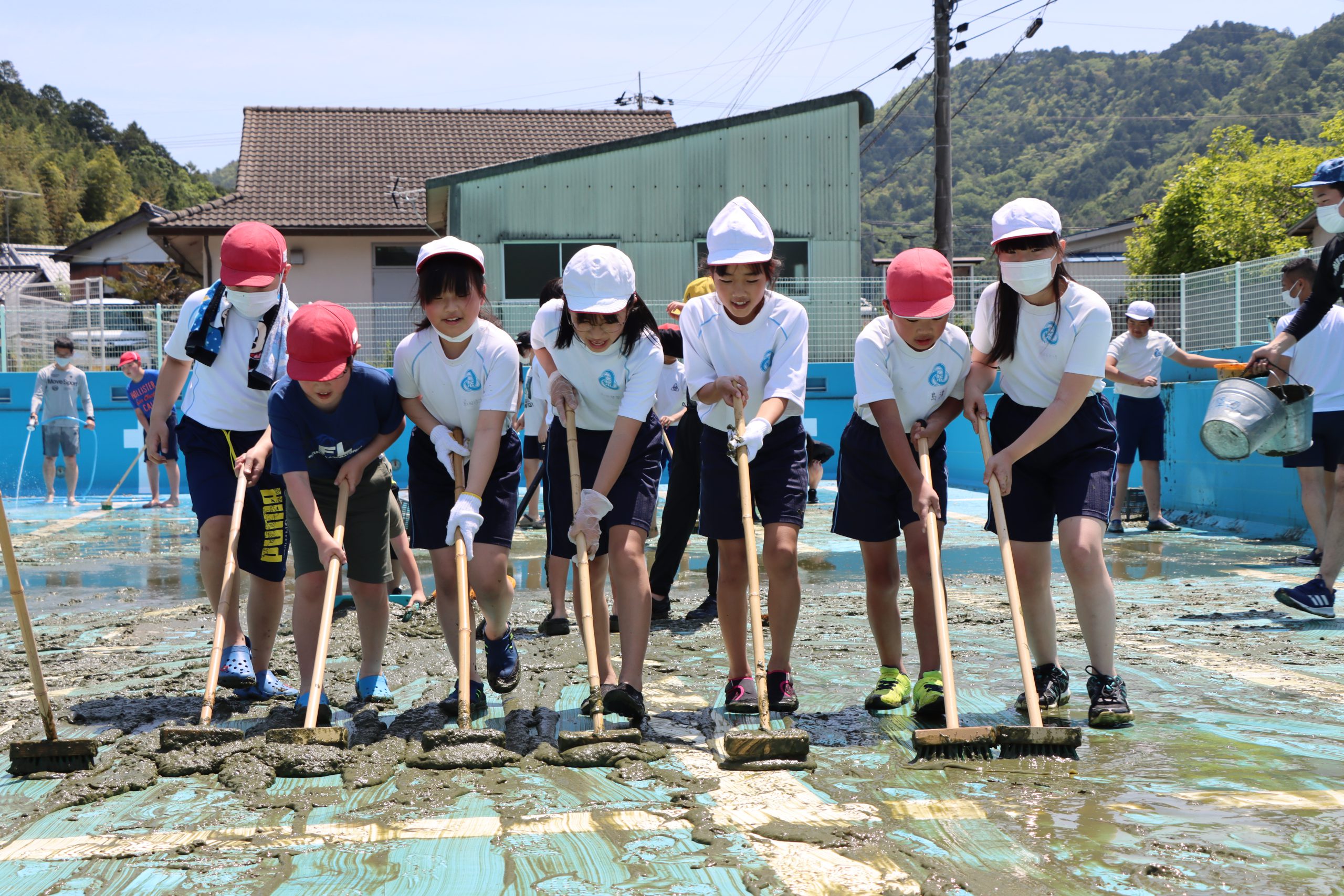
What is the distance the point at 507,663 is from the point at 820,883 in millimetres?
2144

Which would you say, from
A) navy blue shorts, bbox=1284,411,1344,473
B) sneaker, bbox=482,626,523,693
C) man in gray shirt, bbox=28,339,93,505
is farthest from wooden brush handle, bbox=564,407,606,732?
man in gray shirt, bbox=28,339,93,505

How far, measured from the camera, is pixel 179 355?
455 centimetres

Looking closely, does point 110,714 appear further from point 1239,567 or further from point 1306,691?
point 1239,567

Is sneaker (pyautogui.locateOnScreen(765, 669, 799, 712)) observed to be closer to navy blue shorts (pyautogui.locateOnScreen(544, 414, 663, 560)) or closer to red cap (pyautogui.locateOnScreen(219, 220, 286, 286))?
navy blue shorts (pyautogui.locateOnScreen(544, 414, 663, 560))

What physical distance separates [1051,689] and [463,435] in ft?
7.99

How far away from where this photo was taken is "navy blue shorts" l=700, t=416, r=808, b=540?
167 inches

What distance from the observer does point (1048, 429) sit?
4016 mm

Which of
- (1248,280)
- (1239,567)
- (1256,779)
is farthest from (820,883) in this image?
(1248,280)

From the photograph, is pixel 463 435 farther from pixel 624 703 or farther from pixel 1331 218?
pixel 1331 218

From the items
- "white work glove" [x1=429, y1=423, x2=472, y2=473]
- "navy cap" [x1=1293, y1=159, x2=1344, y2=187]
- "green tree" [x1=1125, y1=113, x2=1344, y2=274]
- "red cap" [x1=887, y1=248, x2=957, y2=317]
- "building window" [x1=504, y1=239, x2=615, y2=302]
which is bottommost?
"white work glove" [x1=429, y1=423, x2=472, y2=473]

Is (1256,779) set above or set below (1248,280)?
below

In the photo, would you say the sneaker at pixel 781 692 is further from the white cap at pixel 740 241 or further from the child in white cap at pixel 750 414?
the white cap at pixel 740 241

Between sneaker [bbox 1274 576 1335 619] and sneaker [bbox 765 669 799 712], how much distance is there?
9.95 feet

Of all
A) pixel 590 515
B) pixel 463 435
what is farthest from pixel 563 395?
pixel 590 515
